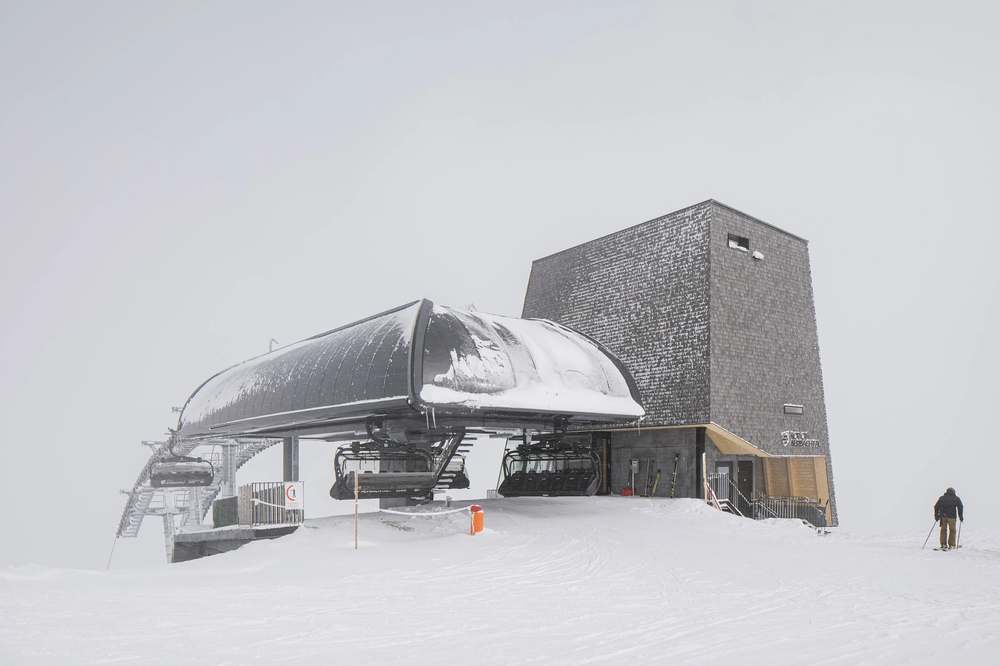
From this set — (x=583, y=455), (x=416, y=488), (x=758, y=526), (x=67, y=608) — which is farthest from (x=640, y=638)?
(x=583, y=455)

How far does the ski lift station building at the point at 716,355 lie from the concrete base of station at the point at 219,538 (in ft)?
42.4

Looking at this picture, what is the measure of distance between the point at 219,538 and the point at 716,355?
15.2 metres

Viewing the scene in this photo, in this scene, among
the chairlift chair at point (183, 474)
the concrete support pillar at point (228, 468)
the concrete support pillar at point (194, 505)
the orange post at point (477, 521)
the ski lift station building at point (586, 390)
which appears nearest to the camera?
the orange post at point (477, 521)

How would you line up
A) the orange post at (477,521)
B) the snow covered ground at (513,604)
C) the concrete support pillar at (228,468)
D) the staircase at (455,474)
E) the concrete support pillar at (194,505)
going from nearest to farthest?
1. the snow covered ground at (513,604)
2. the orange post at (477,521)
3. the staircase at (455,474)
4. the concrete support pillar at (228,468)
5. the concrete support pillar at (194,505)

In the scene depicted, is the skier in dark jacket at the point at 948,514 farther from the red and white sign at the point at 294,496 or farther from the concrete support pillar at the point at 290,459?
the concrete support pillar at the point at 290,459

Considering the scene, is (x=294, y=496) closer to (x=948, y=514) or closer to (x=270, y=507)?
(x=270, y=507)

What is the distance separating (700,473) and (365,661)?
56.1 feet

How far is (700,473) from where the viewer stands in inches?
848

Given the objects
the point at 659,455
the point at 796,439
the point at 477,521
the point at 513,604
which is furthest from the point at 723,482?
the point at 513,604

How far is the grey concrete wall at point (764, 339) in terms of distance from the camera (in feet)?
72.7

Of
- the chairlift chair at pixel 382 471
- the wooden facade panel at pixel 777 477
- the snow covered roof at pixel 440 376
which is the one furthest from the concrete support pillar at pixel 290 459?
the wooden facade panel at pixel 777 477

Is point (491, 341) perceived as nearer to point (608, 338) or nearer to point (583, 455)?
point (583, 455)

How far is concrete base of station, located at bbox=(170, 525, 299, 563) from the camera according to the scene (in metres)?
14.1

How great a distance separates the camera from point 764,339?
23547 millimetres
